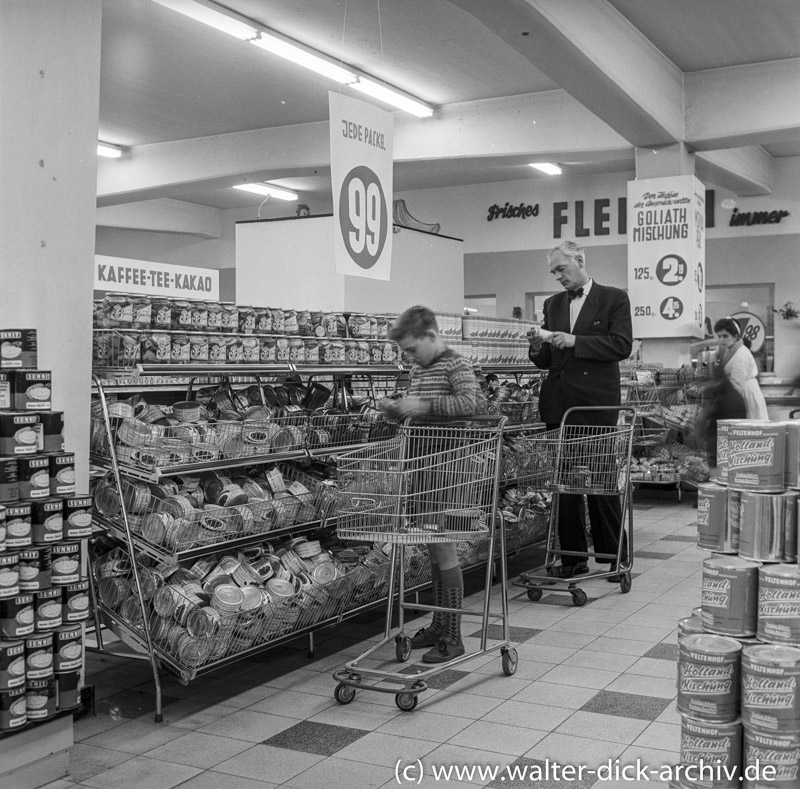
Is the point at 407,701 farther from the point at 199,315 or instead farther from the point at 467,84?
the point at 467,84

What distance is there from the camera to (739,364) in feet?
28.2

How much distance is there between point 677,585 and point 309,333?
3.01 meters

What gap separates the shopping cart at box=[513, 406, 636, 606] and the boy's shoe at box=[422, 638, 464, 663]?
1386mm

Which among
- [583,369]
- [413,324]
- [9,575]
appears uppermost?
[413,324]

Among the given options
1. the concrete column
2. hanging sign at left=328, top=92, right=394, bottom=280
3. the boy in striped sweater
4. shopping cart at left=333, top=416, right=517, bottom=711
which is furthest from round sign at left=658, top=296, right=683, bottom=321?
the concrete column

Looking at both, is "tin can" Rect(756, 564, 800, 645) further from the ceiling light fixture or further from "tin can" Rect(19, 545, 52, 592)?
the ceiling light fixture

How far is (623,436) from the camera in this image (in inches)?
237

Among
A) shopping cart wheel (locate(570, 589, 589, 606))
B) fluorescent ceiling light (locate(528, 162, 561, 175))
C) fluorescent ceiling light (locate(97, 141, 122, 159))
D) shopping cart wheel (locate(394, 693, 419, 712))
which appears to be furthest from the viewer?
fluorescent ceiling light (locate(528, 162, 561, 175))

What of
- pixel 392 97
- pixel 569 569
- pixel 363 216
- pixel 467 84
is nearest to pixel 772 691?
pixel 363 216

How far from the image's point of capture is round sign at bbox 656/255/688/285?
10.2 metres

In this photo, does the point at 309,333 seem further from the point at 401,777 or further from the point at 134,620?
the point at 401,777

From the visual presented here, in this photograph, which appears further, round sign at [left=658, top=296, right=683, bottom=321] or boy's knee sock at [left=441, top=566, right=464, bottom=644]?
round sign at [left=658, top=296, right=683, bottom=321]

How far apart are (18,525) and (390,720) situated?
5.43 feet

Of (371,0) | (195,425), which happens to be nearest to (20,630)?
(195,425)
